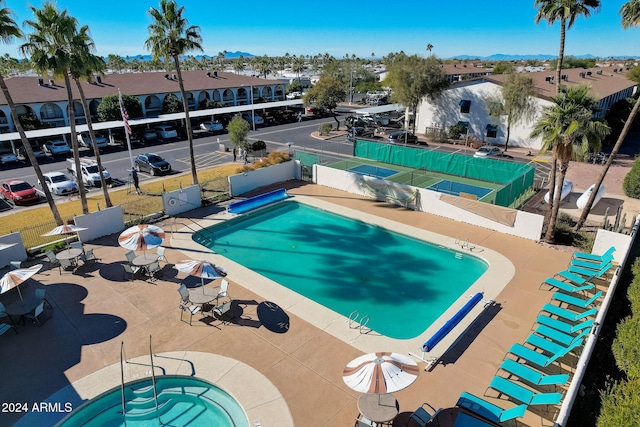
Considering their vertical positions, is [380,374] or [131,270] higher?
[380,374]

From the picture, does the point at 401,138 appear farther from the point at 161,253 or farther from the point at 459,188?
the point at 161,253

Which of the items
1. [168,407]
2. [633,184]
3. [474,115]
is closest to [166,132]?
[474,115]

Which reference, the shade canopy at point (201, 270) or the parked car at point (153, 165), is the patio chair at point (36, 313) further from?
the parked car at point (153, 165)

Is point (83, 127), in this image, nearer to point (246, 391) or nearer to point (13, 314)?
point (13, 314)

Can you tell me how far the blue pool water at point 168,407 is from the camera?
35.0 ft

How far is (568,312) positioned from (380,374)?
8937mm

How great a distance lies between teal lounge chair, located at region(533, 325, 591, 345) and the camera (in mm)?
12562

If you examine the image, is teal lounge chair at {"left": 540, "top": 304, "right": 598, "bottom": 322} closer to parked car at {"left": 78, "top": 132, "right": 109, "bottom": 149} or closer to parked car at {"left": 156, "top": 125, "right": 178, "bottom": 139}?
parked car at {"left": 156, "top": 125, "right": 178, "bottom": 139}

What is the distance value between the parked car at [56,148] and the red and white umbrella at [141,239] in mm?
30666

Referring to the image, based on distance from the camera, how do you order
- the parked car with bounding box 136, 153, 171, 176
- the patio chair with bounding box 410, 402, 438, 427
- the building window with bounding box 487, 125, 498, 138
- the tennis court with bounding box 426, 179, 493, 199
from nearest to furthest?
the patio chair with bounding box 410, 402, 438, 427 < the tennis court with bounding box 426, 179, 493, 199 < the parked car with bounding box 136, 153, 171, 176 < the building window with bounding box 487, 125, 498, 138

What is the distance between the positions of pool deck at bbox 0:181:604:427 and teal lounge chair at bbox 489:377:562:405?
49cm

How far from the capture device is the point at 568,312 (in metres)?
14.1

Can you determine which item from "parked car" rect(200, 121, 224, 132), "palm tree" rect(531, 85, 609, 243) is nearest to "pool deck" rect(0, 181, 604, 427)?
"palm tree" rect(531, 85, 609, 243)

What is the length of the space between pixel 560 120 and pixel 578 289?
7.61m
